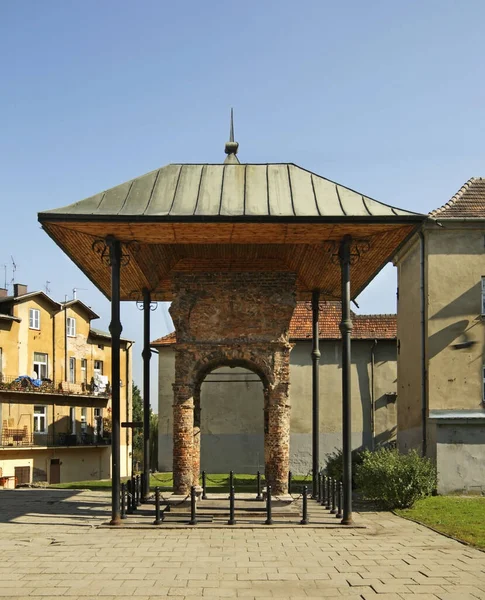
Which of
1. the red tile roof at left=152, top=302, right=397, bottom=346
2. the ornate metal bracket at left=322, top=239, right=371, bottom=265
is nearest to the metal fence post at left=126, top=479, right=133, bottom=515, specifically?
the ornate metal bracket at left=322, top=239, right=371, bottom=265

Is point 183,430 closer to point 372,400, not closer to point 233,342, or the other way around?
point 233,342

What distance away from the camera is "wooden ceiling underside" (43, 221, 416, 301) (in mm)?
15719

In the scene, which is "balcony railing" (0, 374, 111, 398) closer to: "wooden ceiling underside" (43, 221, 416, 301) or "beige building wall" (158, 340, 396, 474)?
"beige building wall" (158, 340, 396, 474)

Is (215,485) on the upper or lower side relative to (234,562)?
lower

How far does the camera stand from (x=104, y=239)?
53.8 feet

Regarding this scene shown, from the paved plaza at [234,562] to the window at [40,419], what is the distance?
27539 millimetres

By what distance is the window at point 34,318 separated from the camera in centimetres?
4361

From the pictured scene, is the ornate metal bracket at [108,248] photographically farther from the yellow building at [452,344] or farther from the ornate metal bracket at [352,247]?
the yellow building at [452,344]

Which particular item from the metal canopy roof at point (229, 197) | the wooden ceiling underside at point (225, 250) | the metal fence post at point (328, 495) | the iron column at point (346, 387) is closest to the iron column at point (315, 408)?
the wooden ceiling underside at point (225, 250)

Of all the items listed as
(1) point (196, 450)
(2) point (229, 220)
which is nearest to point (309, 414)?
(1) point (196, 450)

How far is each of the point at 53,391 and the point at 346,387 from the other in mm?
30218

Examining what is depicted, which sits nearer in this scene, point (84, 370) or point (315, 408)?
point (315, 408)

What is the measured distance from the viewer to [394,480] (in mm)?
19641

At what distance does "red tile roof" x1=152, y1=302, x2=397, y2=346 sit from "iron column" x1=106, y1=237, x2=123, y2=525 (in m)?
20.9
